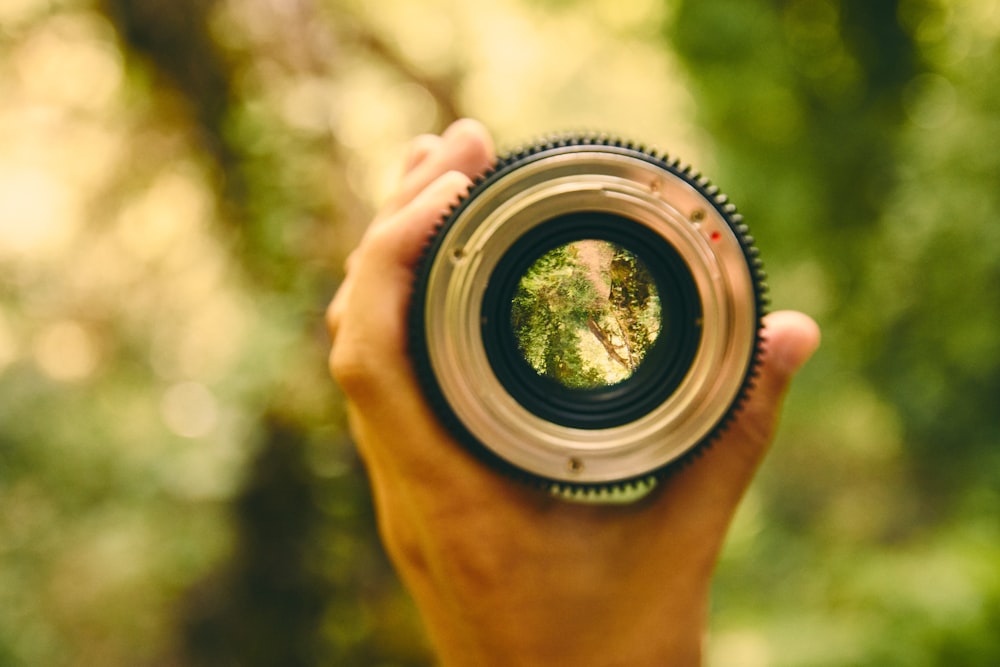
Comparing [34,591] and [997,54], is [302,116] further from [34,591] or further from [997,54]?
[997,54]

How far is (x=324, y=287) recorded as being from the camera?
5.20 feet

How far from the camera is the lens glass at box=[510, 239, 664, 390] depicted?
0.62m

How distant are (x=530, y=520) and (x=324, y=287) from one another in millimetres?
1090

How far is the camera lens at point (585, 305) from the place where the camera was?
60 cm

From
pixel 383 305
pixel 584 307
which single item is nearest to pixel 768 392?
pixel 584 307

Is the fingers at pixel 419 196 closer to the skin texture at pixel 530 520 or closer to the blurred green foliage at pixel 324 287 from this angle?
the skin texture at pixel 530 520

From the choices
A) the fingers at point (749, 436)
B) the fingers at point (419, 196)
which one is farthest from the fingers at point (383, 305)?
the fingers at point (749, 436)

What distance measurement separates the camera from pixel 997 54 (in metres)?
2.52

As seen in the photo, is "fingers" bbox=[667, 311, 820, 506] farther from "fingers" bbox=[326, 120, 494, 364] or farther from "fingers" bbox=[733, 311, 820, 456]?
"fingers" bbox=[326, 120, 494, 364]

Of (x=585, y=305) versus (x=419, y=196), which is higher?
(x=419, y=196)

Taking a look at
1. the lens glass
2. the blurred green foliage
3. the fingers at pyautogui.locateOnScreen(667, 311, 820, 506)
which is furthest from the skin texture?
the blurred green foliage

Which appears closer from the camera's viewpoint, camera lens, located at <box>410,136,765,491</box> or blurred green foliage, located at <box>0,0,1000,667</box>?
camera lens, located at <box>410,136,765,491</box>

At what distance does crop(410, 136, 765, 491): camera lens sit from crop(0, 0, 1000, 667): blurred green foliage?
1.04 meters

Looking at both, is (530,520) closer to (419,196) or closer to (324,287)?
(419,196)
